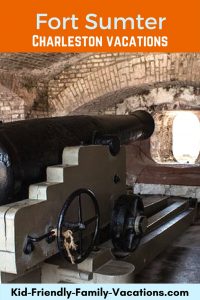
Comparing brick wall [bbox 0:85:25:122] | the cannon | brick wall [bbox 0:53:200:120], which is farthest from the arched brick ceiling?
the cannon

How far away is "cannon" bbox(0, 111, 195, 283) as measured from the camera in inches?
68.1

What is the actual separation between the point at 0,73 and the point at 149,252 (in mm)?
3147

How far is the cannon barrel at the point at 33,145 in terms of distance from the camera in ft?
5.88

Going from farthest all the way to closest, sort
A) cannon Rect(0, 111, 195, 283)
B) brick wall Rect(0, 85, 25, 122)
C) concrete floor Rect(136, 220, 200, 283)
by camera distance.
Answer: brick wall Rect(0, 85, 25, 122) < concrete floor Rect(136, 220, 200, 283) < cannon Rect(0, 111, 195, 283)

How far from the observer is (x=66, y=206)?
73.7 inches

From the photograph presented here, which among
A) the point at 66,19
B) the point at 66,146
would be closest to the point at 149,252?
the point at 66,146

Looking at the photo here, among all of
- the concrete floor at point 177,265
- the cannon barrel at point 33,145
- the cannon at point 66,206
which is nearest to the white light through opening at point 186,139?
the concrete floor at point 177,265

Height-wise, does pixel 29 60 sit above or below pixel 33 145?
above

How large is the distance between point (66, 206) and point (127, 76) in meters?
3.36

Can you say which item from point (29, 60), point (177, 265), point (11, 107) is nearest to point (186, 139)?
point (11, 107)

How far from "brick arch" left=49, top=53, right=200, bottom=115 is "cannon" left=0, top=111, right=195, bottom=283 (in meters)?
2.15

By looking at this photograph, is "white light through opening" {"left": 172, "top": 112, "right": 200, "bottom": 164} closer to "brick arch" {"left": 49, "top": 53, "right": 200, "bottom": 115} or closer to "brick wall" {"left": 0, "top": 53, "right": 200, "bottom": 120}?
"brick wall" {"left": 0, "top": 53, "right": 200, "bottom": 120}

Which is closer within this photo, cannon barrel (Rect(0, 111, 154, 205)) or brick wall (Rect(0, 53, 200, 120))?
cannon barrel (Rect(0, 111, 154, 205))

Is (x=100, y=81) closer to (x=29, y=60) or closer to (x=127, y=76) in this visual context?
(x=127, y=76)
